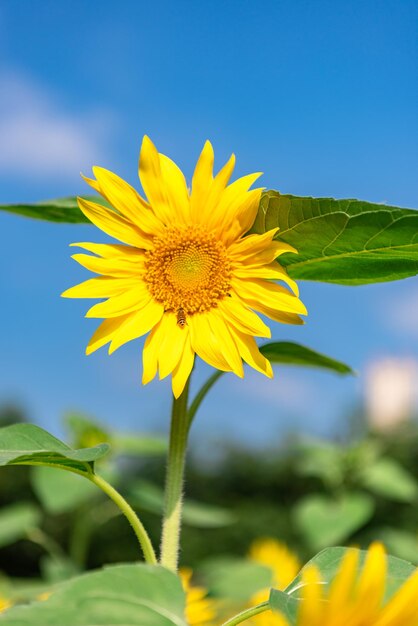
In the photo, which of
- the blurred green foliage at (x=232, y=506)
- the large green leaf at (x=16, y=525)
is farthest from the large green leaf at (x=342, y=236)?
the blurred green foliage at (x=232, y=506)

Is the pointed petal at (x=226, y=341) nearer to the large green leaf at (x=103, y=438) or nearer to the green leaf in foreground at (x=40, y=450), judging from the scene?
the green leaf in foreground at (x=40, y=450)

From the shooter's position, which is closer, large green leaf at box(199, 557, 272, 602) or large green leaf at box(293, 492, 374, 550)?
large green leaf at box(199, 557, 272, 602)

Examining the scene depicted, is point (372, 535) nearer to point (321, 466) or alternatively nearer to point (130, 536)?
point (130, 536)

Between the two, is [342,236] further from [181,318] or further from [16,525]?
[16,525]

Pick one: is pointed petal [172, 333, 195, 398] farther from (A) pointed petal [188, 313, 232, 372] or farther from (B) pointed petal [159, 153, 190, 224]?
(B) pointed petal [159, 153, 190, 224]

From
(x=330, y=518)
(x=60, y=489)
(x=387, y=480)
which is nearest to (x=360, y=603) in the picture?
(x=60, y=489)

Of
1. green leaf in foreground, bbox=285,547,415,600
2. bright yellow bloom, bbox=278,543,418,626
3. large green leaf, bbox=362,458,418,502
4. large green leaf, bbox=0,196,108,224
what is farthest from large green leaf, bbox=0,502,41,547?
bright yellow bloom, bbox=278,543,418,626
